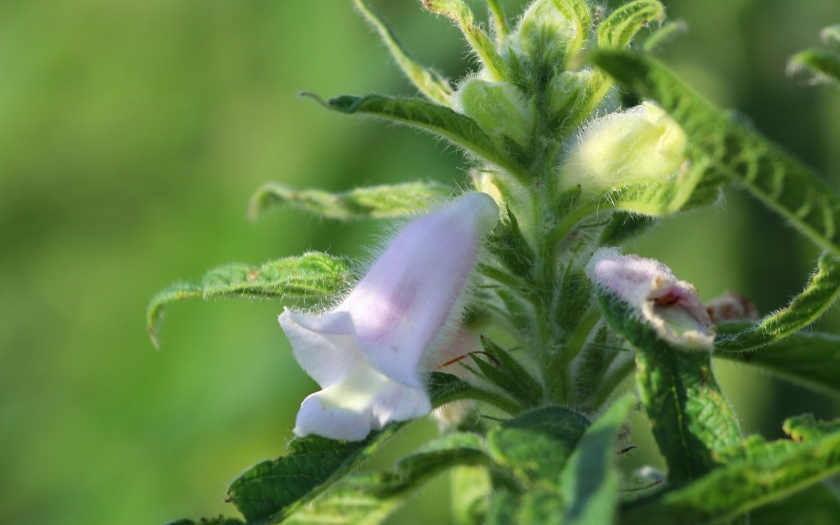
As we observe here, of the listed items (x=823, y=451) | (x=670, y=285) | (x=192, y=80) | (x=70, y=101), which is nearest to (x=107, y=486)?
(x=192, y=80)

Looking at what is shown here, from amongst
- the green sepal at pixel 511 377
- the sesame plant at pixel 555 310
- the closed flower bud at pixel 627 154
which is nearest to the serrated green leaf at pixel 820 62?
the sesame plant at pixel 555 310

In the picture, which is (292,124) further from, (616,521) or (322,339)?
(616,521)

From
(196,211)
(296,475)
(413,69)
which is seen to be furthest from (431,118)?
(196,211)

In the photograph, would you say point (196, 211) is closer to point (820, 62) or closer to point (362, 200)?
point (362, 200)

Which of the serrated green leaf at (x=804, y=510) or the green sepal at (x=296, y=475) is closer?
the serrated green leaf at (x=804, y=510)

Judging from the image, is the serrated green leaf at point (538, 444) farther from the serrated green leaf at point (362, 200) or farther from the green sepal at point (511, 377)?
the serrated green leaf at point (362, 200)

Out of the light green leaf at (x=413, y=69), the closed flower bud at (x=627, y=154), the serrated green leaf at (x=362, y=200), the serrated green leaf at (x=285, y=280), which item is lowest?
the closed flower bud at (x=627, y=154)
